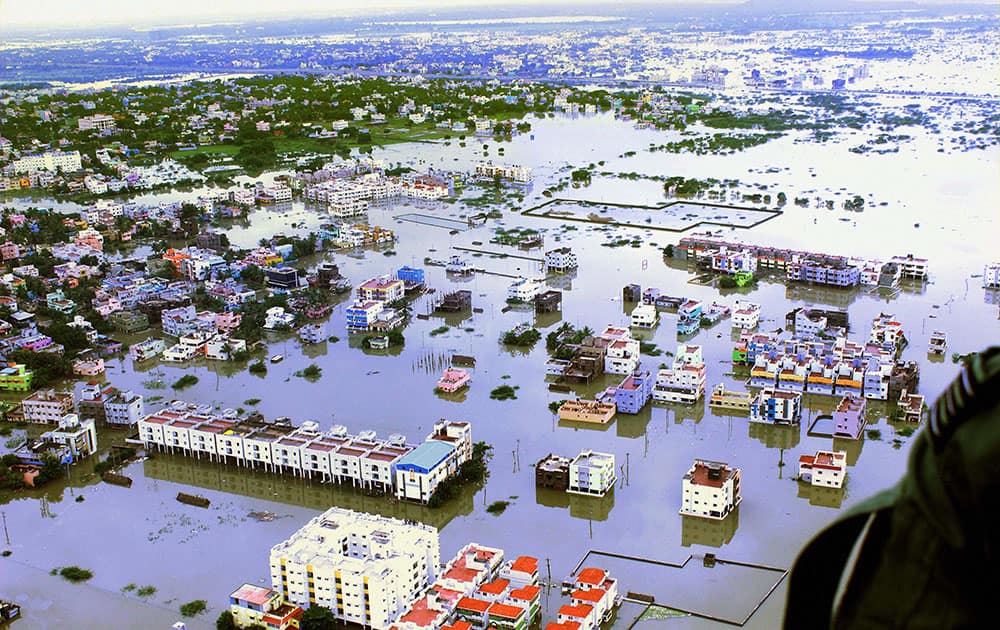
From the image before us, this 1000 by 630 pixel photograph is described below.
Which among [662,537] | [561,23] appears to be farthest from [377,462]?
[561,23]

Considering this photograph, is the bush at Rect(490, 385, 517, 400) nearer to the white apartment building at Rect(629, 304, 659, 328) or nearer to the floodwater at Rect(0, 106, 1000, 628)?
the floodwater at Rect(0, 106, 1000, 628)

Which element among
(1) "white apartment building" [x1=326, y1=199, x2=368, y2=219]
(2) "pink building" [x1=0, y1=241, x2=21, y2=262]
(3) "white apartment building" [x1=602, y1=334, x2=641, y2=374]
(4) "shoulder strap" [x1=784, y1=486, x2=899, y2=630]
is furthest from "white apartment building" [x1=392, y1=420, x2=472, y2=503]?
(1) "white apartment building" [x1=326, y1=199, x2=368, y2=219]

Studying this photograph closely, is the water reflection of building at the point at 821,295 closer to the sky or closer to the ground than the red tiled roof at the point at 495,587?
closer to the ground

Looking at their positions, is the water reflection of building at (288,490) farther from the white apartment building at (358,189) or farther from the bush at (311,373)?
the white apartment building at (358,189)

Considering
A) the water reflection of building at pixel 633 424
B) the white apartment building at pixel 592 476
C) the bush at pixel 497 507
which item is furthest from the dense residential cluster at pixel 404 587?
the water reflection of building at pixel 633 424

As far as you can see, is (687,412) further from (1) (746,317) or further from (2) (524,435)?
(1) (746,317)

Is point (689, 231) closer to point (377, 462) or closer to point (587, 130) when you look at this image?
point (377, 462)

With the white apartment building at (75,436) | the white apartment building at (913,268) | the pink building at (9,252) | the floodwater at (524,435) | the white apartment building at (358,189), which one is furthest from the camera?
the white apartment building at (358,189)
